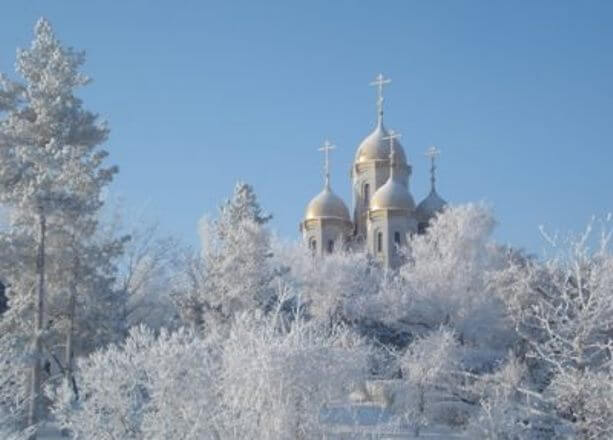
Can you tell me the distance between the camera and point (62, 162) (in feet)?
68.9

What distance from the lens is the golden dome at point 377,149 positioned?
193 ft

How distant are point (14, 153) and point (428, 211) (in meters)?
37.1

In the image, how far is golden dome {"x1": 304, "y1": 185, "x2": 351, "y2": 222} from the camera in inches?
2239

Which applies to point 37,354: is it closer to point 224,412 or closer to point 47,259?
point 47,259

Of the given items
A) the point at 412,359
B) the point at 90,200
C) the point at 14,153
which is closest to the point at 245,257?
the point at 412,359

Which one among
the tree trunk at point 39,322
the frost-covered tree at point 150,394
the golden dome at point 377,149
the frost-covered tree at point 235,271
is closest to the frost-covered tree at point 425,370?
the frost-covered tree at point 235,271

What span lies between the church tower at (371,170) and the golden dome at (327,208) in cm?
148

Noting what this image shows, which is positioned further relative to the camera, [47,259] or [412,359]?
[412,359]

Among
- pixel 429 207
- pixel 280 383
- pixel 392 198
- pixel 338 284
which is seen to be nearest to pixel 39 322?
pixel 280 383

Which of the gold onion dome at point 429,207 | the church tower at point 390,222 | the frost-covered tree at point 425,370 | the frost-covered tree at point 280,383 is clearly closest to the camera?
the frost-covered tree at point 280,383

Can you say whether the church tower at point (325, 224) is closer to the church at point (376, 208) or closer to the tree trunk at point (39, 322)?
the church at point (376, 208)

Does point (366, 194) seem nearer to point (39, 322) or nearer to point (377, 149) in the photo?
point (377, 149)

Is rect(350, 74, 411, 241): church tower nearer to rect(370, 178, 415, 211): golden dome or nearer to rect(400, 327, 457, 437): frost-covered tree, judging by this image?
rect(370, 178, 415, 211): golden dome

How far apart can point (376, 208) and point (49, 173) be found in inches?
1361
